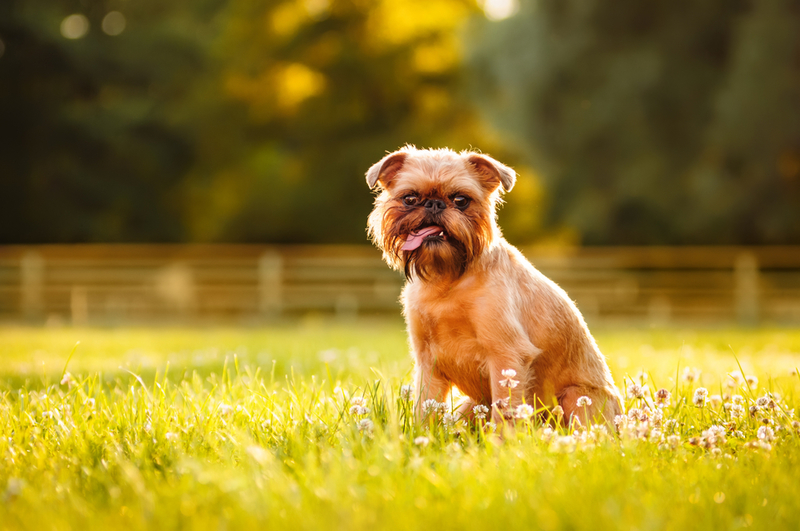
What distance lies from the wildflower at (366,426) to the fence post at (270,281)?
1513 centimetres

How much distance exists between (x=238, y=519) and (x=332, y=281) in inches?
638

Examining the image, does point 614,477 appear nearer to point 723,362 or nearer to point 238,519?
point 238,519

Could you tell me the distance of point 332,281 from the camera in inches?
718

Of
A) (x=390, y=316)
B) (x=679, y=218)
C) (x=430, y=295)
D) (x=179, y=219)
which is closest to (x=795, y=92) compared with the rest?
(x=679, y=218)

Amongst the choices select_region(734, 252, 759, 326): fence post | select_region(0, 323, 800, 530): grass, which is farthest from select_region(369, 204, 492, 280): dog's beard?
select_region(734, 252, 759, 326): fence post

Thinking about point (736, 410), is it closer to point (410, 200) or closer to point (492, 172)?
point (492, 172)

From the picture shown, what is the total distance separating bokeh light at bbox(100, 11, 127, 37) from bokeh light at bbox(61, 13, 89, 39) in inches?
23.5

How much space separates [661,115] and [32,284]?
17.1 metres

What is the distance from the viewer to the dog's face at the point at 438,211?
3564 mm

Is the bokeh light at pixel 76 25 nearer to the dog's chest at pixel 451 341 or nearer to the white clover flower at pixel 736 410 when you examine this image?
the dog's chest at pixel 451 341

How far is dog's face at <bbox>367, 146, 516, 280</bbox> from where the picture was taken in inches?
140

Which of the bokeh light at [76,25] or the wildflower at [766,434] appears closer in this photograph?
the wildflower at [766,434]

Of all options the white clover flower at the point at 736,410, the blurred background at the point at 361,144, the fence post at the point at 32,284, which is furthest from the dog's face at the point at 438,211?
the fence post at the point at 32,284

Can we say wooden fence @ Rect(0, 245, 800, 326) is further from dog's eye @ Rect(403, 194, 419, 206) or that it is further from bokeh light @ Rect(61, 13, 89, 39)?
dog's eye @ Rect(403, 194, 419, 206)
